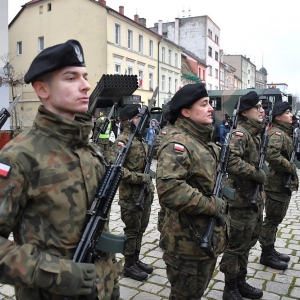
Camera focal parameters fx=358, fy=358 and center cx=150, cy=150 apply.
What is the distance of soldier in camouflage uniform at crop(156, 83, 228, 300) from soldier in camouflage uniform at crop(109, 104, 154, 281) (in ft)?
5.21

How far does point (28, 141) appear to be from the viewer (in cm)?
183

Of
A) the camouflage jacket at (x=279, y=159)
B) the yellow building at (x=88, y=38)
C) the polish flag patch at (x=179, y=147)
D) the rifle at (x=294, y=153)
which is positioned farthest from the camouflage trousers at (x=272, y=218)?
the yellow building at (x=88, y=38)

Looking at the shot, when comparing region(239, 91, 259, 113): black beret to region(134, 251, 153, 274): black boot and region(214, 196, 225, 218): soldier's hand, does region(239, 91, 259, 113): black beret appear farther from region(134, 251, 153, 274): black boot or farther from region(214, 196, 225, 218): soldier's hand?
region(134, 251, 153, 274): black boot

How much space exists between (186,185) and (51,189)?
45.2 inches

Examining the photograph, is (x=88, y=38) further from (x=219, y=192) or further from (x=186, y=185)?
(x=186, y=185)

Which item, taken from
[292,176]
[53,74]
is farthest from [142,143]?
[53,74]

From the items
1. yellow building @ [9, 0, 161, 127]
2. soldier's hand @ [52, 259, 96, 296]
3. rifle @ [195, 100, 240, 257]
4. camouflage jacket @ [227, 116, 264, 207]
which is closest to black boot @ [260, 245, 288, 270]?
camouflage jacket @ [227, 116, 264, 207]

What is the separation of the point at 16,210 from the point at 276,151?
388 cm

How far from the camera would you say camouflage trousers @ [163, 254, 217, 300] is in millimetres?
2848

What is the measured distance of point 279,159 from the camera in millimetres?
4734

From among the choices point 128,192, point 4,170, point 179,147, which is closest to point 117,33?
point 128,192

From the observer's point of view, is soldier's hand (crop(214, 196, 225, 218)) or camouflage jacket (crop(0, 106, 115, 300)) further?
soldier's hand (crop(214, 196, 225, 218))

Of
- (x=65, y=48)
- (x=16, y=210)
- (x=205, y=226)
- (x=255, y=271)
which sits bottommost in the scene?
(x=255, y=271)

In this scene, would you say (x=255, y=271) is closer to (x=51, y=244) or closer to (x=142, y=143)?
(x=142, y=143)
